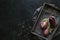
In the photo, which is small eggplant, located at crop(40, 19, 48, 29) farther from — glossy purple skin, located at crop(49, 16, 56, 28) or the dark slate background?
the dark slate background

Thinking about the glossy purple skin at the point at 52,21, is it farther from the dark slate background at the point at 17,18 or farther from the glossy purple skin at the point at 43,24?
the dark slate background at the point at 17,18

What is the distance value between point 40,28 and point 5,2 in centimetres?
A: 55

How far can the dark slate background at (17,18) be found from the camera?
193 cm

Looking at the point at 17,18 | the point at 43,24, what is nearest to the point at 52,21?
the point at 43,24

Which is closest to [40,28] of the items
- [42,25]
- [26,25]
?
[42,25]

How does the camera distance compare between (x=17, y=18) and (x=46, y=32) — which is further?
(x=17, y=18)

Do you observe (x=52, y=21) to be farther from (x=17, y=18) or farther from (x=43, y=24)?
(x=17, y=18)

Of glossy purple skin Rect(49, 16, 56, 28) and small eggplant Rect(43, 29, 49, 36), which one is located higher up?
glossy purple skin Rect(49, 16, 56, 28)

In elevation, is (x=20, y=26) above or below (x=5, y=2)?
below

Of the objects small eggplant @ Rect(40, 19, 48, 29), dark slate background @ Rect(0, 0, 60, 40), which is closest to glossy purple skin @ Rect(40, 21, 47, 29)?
small eggplant @ Rect(40, 19, 48, 29)

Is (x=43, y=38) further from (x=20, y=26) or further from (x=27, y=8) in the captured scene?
(x=27, y=8)

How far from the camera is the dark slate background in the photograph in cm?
193

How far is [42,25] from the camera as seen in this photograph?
1.83 meters

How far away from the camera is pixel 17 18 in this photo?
6.61ft
